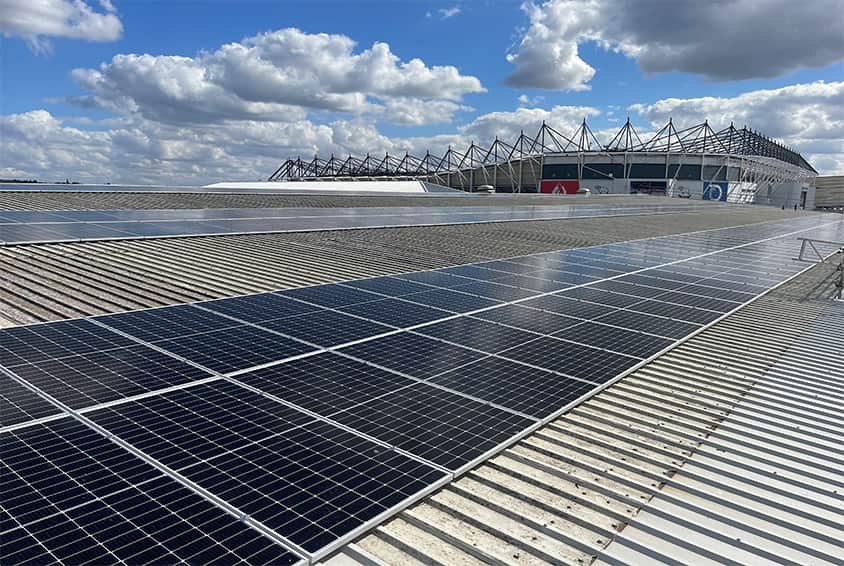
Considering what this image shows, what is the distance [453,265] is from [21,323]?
44.1 feet

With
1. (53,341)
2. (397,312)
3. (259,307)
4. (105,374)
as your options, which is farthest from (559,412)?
(53,341)

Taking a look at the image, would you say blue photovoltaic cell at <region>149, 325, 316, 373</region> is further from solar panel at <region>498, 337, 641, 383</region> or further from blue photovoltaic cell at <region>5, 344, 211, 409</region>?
solar panel at <region>498, 337, 641, 383</region>

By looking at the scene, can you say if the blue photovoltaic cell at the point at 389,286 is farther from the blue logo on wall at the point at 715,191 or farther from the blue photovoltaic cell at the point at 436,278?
the blue logo on wall at the point at 715,191

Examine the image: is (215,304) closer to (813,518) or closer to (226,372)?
(226,372)

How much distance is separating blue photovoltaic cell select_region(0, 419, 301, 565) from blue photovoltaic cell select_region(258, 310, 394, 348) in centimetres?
492

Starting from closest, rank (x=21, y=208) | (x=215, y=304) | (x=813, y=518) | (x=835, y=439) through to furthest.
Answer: (x=813, y=518) → (x=835, y=439) → (x=215, y=304) → (x=21, y=208)

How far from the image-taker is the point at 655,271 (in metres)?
22.1

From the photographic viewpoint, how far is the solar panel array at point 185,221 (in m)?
20.0

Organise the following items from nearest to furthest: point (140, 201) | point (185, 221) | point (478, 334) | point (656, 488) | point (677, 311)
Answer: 1. point (656, 488)
2. point (478, 334)
3. point (677, 311)
4. point (185, 221)
5. point (140, 201)

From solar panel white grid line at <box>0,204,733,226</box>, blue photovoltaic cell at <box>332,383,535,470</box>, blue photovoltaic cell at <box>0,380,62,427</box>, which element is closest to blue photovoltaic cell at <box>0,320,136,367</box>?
blue photovoltaic cell at <box>0,380,62,427</box>

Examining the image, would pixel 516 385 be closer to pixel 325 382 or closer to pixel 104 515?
pixel 325 382

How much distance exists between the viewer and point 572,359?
10.9 m

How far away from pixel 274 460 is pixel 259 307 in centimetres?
717

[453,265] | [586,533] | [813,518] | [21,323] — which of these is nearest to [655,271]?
[453,265]
